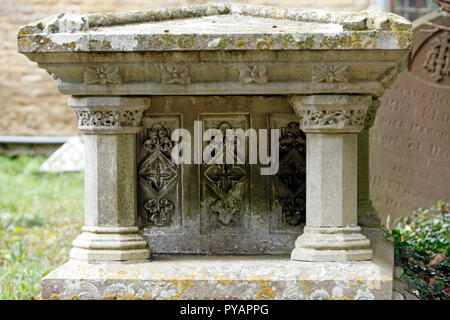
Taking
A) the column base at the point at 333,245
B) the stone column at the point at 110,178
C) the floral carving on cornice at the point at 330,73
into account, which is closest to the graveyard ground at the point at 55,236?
the column base at the point at 333,245

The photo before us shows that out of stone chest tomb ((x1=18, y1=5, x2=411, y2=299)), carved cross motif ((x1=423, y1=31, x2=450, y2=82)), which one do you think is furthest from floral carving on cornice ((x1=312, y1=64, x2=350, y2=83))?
carved cross motif ((x1=423, y1=31, x2=450, y2=82))

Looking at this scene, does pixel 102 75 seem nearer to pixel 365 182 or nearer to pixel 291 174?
pixel 291 174

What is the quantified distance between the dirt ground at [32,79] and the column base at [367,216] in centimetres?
788

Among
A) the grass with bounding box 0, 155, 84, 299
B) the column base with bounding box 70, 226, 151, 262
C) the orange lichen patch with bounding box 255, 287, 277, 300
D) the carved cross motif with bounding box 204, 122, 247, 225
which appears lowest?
the grass with bounding box 0, 155, 84, 299

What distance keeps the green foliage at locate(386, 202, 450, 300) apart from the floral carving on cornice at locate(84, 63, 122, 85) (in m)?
2.04

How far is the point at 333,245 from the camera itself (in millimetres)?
3977

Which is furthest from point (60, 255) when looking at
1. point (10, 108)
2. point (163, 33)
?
point (10, 108)

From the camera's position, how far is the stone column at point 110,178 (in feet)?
13.2

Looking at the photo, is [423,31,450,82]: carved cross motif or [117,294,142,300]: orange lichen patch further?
[423,31,450,82]: carved cross motif

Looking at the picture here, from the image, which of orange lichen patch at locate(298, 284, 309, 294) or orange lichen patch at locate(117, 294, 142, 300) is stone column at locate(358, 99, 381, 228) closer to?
orange lichen patch at locate(298, 284, 309, 294)

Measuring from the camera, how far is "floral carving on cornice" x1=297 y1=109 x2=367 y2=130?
13.0ft

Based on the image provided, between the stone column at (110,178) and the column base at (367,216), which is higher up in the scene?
the stone column at (110,178)

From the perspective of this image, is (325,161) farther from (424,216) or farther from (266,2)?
(266,2)

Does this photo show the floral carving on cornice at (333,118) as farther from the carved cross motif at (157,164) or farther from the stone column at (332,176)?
the carved cross motif at (157,164)
